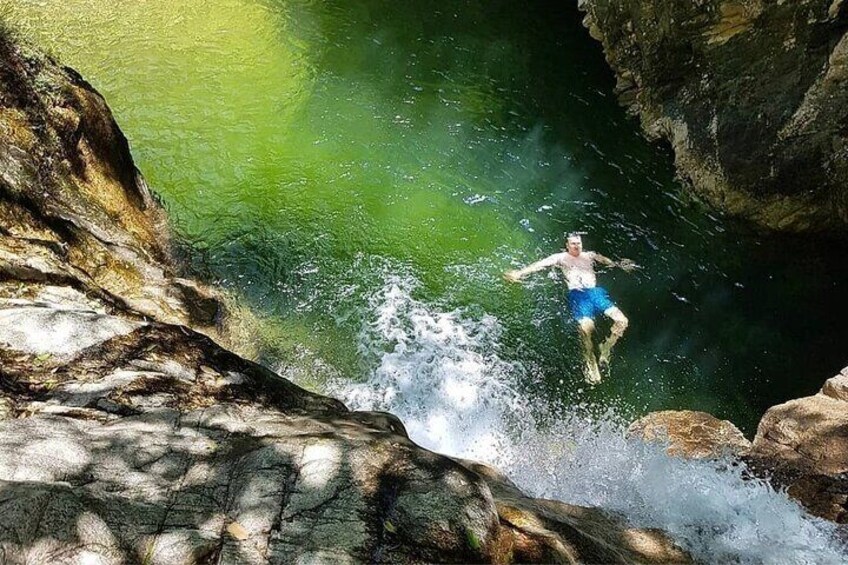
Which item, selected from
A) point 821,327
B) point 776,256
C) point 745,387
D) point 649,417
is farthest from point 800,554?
point 776,256

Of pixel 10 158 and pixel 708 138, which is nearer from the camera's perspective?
pixel 10 158

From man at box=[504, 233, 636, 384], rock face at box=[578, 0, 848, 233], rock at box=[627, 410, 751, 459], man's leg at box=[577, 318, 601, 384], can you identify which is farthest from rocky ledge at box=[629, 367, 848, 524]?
rock face at box=[578, 0, 848, 233]

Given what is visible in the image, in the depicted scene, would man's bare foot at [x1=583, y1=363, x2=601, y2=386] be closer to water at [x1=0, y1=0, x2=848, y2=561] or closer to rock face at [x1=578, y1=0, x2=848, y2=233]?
water at [x1=0, y1=0, x2=848, y2=561]

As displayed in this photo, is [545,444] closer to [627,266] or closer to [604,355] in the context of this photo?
[604,355]

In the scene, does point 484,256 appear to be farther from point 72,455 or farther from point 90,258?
point 72,455

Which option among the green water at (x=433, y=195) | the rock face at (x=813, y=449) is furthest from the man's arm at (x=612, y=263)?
the rock face at (x=813, y=449)

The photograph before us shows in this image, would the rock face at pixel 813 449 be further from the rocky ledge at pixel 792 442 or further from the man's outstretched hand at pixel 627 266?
the man's outstretched hand at pixel 627 266
